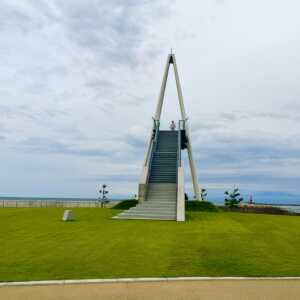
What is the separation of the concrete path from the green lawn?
64cm

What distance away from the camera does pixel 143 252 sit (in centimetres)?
885

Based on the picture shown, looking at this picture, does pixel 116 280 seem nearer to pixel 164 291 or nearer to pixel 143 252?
pixel 164 291

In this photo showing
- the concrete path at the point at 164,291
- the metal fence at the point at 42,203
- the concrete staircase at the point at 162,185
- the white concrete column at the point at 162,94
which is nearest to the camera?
the concrete path at the point at 164,291

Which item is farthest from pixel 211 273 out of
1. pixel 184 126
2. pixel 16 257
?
pixel 184 126

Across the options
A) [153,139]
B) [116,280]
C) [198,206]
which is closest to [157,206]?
[198,206]

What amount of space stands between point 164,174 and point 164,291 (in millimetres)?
16902

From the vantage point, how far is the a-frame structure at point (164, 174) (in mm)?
17438

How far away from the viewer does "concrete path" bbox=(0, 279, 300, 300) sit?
5.44 meters

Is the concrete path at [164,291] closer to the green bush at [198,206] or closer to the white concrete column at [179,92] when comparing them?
the green bush at [198,206]

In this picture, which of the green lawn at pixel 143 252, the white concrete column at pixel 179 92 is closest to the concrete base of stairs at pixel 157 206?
the green lawn at pixel 143 252

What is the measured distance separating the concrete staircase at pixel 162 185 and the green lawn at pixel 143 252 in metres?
4.03

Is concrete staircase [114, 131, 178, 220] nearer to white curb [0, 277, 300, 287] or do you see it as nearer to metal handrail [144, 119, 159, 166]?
metal handrail [144, 119, 159, 166]

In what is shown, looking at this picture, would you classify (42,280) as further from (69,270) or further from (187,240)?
(187,240)

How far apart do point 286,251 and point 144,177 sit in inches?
472
